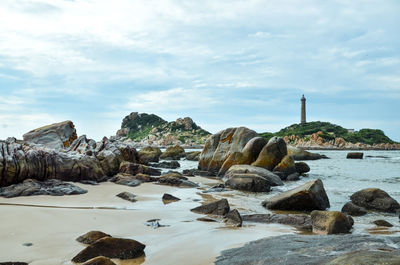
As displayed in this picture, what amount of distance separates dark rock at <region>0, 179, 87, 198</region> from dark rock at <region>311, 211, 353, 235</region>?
6570 millimetres

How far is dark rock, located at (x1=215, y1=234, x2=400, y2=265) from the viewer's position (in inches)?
141

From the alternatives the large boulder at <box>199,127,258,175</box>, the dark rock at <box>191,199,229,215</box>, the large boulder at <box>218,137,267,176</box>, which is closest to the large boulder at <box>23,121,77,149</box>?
the large boulder at <box>199,127,258,175</box>

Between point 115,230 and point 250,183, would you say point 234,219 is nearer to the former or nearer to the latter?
point 115,230

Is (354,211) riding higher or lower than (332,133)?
lower

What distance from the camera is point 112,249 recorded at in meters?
4.23

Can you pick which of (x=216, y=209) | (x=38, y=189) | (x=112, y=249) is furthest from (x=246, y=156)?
(x=112, y=249)

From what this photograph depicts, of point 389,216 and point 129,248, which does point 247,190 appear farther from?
point 129,248

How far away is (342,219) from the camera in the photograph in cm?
629

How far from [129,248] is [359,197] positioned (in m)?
8.03

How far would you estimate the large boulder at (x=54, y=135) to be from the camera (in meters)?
19.4

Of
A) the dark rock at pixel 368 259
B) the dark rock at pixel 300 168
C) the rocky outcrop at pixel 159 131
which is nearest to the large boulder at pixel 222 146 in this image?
the dark rock at pixel 300 168

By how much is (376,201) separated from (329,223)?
426 cm

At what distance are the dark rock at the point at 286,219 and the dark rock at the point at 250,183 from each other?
5.34 m

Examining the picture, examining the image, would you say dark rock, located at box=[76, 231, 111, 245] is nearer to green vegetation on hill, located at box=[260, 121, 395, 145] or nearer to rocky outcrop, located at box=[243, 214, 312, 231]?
rocky outcrop, located at box=[243, 214, 312, 231]
